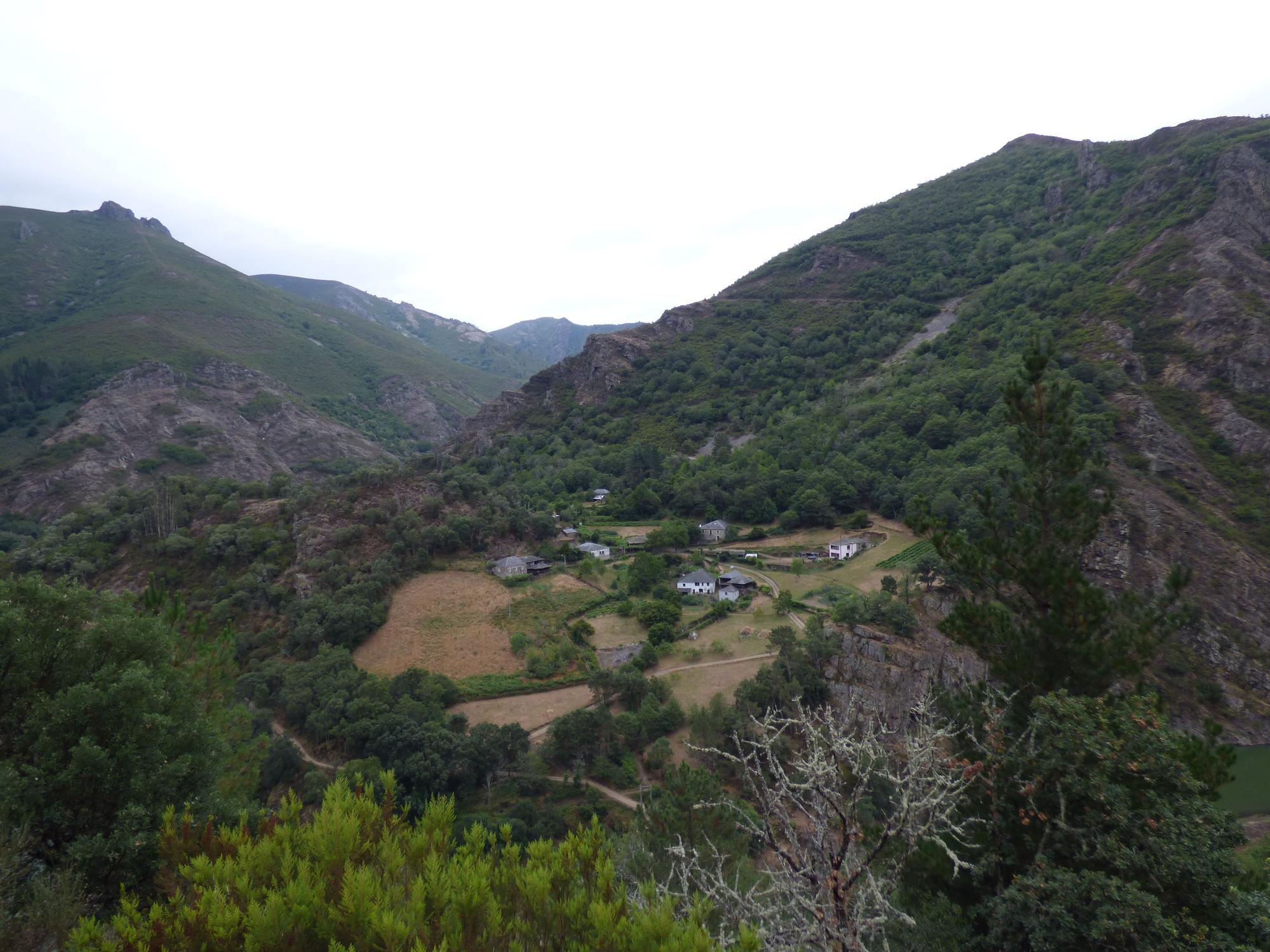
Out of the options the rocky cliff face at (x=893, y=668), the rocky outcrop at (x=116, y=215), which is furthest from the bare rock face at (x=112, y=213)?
the rocky cliff face at (x=893, y=668)

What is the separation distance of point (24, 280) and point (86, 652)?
114 metres

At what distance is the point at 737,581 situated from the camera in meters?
27.9

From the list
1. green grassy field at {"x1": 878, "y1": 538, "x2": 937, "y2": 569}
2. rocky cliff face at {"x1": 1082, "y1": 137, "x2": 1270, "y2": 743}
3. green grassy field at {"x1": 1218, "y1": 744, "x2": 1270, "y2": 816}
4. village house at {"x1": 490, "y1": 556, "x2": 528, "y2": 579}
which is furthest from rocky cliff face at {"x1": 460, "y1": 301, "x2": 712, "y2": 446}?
green grassy field at {"x1": 1218, "y1": 744, "x2": 1270, "y2": 816}

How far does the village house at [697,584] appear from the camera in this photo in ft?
91.9

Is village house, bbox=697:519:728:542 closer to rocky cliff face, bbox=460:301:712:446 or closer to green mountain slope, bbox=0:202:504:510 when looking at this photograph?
rocky cliff face, bbox=460:301:712:446

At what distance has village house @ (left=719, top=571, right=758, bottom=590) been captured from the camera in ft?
91.5

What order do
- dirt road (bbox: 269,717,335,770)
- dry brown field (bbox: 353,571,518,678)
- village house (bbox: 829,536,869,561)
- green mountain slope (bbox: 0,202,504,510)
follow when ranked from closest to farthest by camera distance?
dirt road (bbox: 269,717,335,770) < dry brown field (bbox: 353,571,518,678) < village house (bbox: 829,536,869,561) < green mountain slope (bbox: 0,202,504,510)

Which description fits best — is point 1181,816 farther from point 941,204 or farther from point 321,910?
point 941,204

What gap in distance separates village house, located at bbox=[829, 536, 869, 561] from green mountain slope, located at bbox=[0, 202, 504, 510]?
5586cm

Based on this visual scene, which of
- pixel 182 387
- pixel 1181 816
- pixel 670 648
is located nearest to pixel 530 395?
pixel 182 387

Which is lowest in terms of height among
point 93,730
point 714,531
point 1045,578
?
point 714,531

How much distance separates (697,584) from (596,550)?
758cm

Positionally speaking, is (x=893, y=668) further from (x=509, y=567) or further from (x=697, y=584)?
(x=509, y=567)

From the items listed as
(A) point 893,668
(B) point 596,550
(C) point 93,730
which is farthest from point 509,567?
(C) point 93,730
